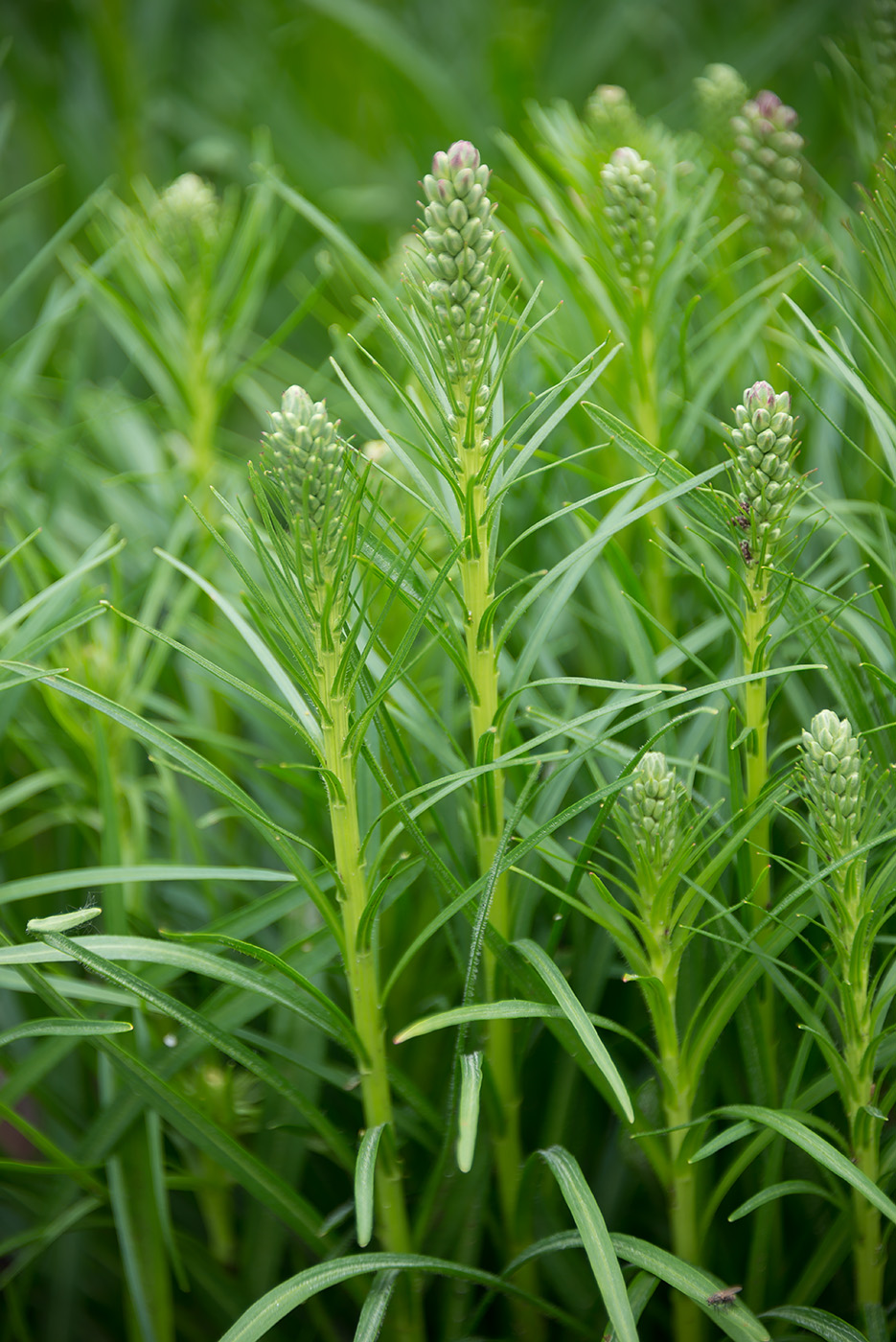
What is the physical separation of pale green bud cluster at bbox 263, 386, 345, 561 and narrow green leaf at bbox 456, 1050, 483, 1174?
221 mm

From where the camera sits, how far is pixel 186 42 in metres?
1.98

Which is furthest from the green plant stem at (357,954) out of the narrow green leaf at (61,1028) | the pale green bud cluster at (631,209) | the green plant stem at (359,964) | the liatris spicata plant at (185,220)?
the liatris spicata plant at (185,220)

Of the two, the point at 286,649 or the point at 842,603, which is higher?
the point at 286,649

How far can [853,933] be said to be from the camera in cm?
46

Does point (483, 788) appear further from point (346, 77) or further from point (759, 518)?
point (346, 77)

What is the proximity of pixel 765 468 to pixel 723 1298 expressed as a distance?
0.35 m

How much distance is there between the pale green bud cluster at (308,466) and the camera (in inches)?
15.7

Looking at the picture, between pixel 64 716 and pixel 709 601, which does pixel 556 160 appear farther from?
pixel 64 716

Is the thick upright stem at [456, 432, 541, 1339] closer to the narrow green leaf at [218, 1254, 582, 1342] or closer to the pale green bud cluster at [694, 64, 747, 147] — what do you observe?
the narrow green leaf at [218, 1254, 582, 1342]

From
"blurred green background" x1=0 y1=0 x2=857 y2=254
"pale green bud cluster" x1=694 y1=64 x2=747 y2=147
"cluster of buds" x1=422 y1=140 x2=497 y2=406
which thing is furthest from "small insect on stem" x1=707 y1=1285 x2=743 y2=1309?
"blurred green background" x1=0 y1=0 x2=857 y2=254

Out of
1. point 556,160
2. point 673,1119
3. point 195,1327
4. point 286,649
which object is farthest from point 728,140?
point 195,1327

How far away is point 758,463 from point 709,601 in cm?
27

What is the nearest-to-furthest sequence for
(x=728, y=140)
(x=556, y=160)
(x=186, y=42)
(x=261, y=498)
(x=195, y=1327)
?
(x=261, y=498), (x=195, y=1327), (x=556, y=160), (x=728, y=140), (x=186, y=42)

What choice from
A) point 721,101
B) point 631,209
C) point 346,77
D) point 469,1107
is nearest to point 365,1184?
point 469,1107
